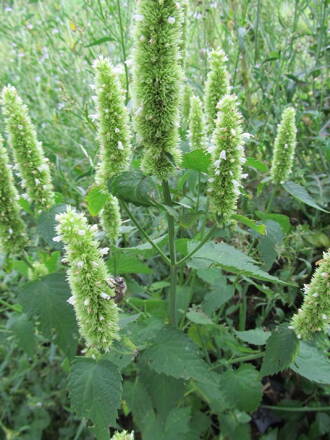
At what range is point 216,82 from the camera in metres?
1.63

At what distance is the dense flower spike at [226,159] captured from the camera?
1.25 m

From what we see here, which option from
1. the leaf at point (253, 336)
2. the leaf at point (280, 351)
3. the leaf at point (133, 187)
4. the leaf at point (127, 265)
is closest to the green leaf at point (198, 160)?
the leaf at point (133, 187)

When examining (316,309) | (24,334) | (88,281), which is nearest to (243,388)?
(316,309)

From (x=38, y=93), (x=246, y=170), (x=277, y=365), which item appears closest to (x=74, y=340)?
(x=277, y=365)

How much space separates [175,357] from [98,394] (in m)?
0.28

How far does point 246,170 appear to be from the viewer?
277 centimetres

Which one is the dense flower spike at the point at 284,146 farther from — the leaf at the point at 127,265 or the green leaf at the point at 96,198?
the green leaf at the point at 96,198

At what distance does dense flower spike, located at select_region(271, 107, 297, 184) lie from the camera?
6.01 feet

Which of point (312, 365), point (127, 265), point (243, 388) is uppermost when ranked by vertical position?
point (127, 265)

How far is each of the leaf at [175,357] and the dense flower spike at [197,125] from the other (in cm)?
83

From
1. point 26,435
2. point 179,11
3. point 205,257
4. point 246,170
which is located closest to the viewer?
point 179,11

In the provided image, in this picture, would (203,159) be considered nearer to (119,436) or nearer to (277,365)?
(277,365)

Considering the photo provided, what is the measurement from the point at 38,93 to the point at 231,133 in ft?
9.83

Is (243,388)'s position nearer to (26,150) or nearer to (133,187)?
(133,187)
